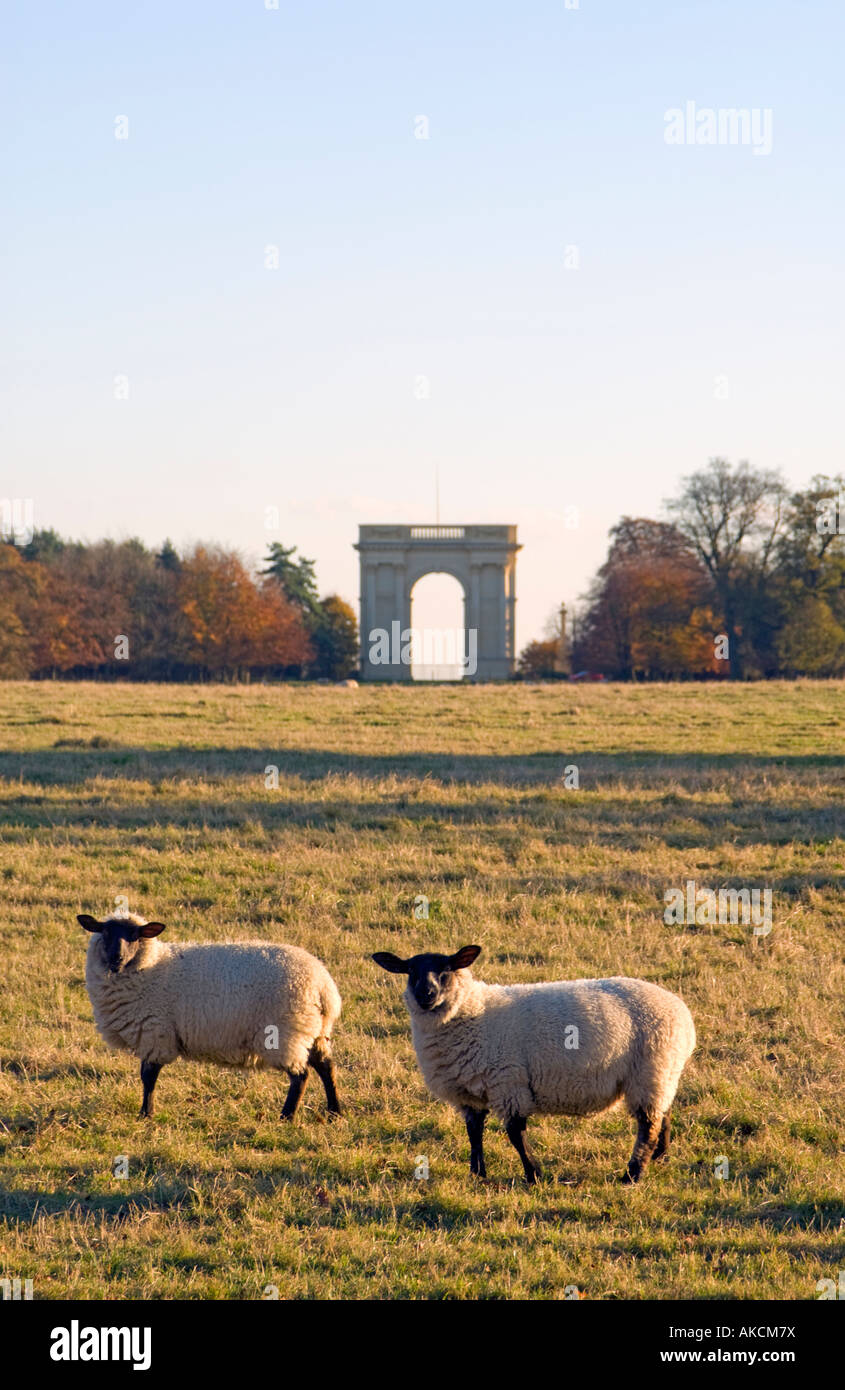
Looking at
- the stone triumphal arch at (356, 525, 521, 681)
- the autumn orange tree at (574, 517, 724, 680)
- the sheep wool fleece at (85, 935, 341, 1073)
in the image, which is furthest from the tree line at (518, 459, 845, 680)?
the sheep wool fleece at (85, 935, 341, 1073)

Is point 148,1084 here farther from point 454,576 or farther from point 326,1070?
point 454,576

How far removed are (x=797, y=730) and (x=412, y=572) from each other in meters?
58.8

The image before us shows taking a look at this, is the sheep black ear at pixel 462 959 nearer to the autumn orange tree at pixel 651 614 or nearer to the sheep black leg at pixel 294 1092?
the sheep black leg at pixel 294 1092

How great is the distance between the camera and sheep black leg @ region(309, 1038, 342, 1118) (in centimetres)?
893

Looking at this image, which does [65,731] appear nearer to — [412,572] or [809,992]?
[809,992]

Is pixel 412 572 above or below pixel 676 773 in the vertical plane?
above

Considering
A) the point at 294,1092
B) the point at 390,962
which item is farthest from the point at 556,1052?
the point at 294,1092

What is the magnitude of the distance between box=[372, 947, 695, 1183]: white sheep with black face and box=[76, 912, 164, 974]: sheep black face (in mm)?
2055

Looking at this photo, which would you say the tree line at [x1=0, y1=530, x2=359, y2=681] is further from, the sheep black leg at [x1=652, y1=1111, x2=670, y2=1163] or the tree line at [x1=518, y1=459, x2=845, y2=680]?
the sheep black leg at [x1=652, y1=1111, x2=670, y2=1163]

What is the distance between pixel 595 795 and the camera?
22.8 meters

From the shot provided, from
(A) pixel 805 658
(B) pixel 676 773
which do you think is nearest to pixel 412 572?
(A) pixel 805 658

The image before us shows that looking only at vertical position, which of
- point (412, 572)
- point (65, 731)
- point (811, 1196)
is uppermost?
point (412, 572)

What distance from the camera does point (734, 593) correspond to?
70938 millimetres
